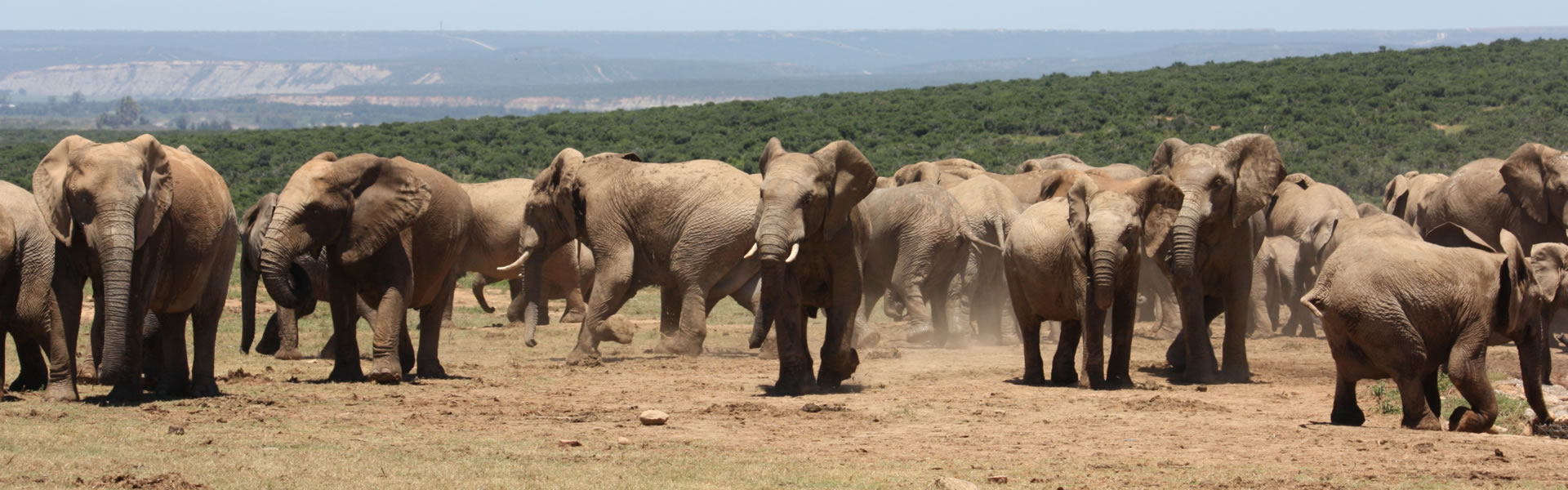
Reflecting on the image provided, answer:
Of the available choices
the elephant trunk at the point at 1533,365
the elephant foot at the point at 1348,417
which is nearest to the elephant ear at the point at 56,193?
the elephant foot at the point at 1348,417

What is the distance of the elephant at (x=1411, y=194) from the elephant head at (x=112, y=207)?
15778mm

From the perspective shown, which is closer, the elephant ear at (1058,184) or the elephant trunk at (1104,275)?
the elephant trunk at (1104,275)

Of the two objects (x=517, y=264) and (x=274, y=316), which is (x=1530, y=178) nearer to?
(x=517, y=264)

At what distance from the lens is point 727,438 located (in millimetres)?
9961

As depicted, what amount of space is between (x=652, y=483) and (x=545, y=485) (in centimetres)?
52

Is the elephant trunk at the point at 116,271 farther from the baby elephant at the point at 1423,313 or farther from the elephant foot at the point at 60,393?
the baby elephant at the point at 1423,313

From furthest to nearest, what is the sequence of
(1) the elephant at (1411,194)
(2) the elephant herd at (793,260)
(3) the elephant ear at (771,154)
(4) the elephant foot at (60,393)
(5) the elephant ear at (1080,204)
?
(1) the elephant at (1411,194)
(5) the elephant ear at (1080,204)
(3) the elephant ear at (771,154)
(4) the elephant foot at (60,393)
(2) the elephant herd at (793,260)

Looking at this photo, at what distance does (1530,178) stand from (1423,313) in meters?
8.60

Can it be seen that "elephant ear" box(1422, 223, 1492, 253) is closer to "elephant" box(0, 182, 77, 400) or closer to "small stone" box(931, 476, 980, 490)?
"small stone" box(931, 476, 980, 490)

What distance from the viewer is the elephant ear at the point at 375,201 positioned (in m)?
12.5

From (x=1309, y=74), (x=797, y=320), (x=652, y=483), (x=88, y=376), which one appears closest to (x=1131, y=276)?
(x=797, y=320)

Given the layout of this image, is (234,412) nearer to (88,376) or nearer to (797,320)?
(88,376)

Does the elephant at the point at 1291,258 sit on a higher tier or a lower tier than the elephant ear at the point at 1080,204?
lower

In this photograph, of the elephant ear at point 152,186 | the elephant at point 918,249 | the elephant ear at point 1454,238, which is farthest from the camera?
the elephant at point 918,249
